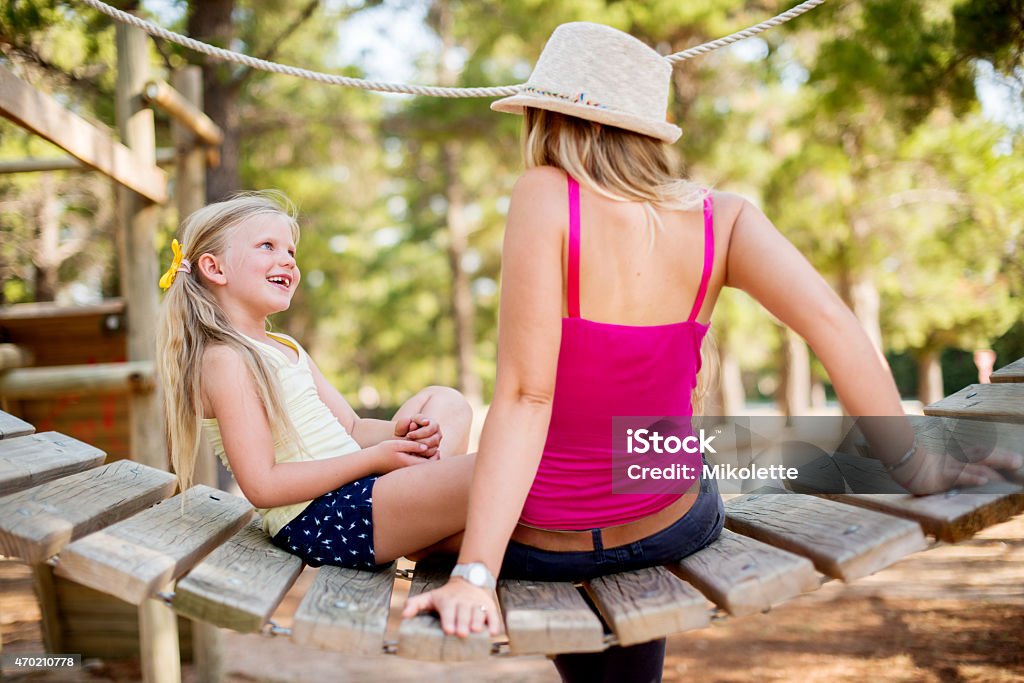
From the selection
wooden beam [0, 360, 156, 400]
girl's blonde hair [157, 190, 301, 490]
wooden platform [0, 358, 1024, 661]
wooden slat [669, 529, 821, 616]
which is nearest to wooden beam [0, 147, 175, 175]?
wooden beam [0, 360, 156, 400]

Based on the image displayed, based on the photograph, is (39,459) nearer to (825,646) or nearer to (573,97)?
(573,97)

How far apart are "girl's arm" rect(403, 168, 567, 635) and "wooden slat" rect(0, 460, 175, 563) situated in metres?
0.76

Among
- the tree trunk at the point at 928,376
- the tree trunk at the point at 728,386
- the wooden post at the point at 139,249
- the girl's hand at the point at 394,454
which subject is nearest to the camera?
the girl's hand at the point at 394,454

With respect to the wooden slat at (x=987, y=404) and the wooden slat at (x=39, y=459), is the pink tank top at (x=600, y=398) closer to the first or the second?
the wooden slat at (x=987, y=404)

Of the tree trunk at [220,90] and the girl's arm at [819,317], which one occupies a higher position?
the tree trunk at [220,90]

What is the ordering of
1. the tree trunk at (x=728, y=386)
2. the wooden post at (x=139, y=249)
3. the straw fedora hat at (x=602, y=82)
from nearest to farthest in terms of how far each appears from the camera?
the straw fedora hat at (x=602, y=82)
the wooden post at (x=139, y=249)
the tree trunk at (x=728, y=386)

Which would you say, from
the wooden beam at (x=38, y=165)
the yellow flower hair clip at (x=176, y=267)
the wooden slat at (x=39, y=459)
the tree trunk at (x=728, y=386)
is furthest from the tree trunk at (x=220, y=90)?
the tree trunk at (x=728, y=386)

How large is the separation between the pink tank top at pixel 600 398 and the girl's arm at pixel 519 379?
69 millimetres

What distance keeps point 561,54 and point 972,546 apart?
573cm

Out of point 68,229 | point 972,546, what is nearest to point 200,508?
point 972,546

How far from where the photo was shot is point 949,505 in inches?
64.7

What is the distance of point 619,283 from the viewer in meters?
1.59

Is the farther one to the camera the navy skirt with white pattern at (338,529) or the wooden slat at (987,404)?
the wooden slat at (987,404)

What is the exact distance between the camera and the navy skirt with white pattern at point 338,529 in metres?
1.86
